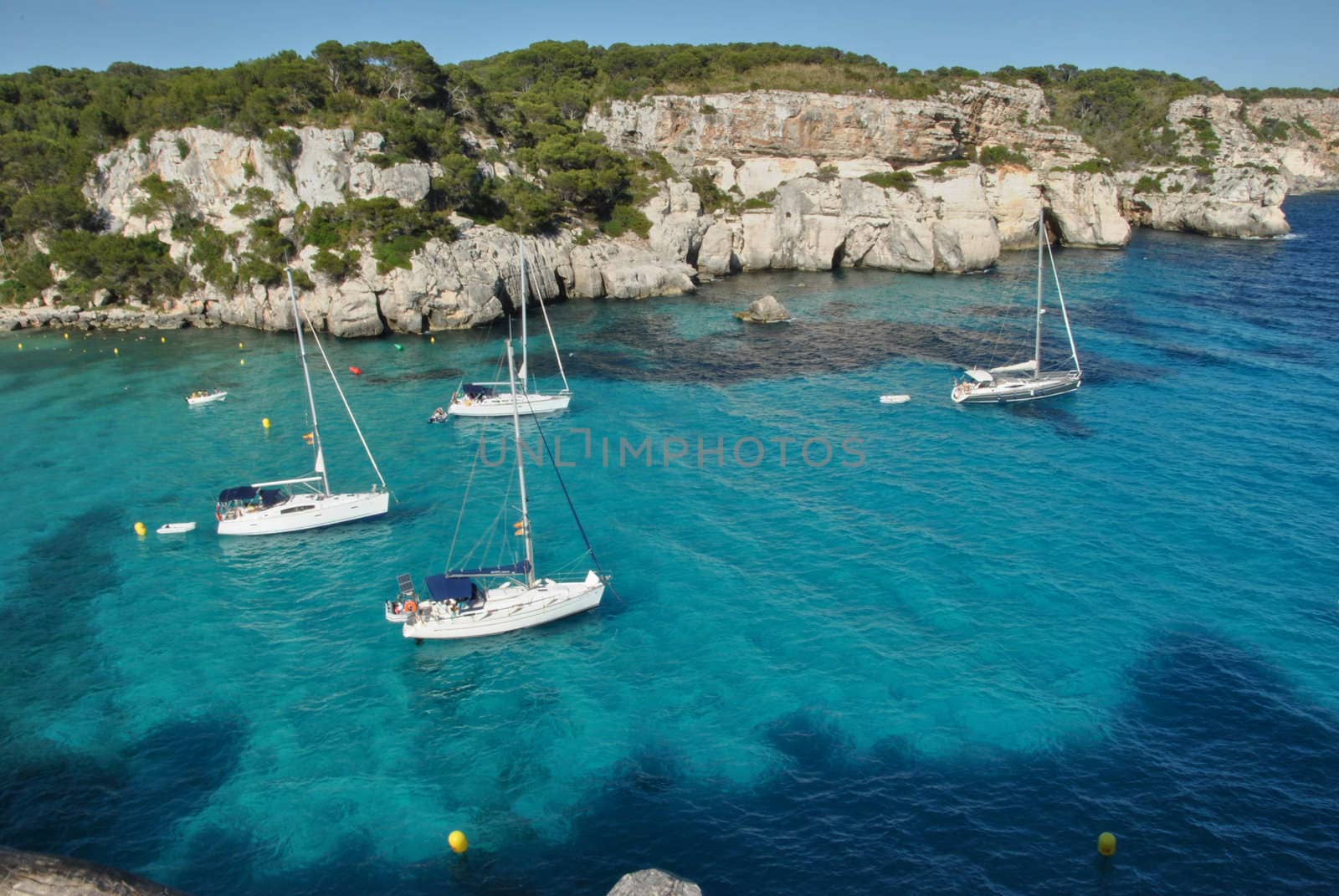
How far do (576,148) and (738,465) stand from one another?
65606mm

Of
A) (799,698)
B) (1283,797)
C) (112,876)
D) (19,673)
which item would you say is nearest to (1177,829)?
(1283,797)

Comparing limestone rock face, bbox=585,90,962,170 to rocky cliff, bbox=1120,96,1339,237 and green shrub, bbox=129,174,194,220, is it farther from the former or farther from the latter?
green shrub, bbox=129,174,194,220

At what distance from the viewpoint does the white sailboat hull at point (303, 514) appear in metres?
41.3

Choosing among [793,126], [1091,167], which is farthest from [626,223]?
[1091,167]

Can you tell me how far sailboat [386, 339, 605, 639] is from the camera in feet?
106

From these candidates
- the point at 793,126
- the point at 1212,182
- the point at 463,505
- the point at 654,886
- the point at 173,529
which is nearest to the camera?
the point at 654,886

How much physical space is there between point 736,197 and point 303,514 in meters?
80.5

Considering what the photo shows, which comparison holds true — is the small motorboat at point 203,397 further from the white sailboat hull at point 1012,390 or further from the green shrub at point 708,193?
the green shrub at point 708,193

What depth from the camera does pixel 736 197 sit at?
107 metres

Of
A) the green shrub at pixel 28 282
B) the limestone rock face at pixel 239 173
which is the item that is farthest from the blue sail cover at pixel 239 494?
the green shrub at pixel 28 282

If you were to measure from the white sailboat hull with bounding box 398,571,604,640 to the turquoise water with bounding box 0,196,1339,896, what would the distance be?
789 millimetres

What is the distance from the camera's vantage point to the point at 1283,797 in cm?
2416

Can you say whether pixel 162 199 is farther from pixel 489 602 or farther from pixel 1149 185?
pixel 1149 185

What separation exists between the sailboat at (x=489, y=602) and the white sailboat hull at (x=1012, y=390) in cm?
3551
